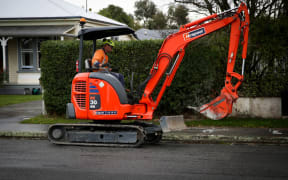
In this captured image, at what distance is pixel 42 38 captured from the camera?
916 inches

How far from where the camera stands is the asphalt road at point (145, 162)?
5527 mm

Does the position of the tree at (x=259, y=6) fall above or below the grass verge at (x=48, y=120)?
above

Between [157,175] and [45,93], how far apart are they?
24.4ft

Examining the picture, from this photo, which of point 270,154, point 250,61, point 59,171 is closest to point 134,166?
point 59,171

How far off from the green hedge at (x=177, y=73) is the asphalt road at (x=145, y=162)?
135 inches

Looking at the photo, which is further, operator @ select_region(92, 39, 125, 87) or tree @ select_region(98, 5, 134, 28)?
tree @ select_region(98, 5, 134, 28)

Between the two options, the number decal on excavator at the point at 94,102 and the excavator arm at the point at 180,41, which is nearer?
the number decal on excavator at the point at 94,102

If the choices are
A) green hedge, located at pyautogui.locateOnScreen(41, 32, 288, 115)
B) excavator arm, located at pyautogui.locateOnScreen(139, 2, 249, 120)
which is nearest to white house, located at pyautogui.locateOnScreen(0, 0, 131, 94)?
green hedge, located at pyautogui.locateOnScreen(41, 32, 288, 115)

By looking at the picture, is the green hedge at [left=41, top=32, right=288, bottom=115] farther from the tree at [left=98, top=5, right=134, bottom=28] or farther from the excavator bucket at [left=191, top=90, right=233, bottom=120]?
the tree at [left=98, top=5, right=134, bottom=28]

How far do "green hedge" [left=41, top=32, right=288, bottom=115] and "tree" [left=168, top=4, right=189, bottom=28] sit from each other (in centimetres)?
191

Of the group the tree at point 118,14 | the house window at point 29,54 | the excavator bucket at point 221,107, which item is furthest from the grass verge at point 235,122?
the tree at point 118,14

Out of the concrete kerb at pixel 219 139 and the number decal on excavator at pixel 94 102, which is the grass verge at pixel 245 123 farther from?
the number decal on excavator at pixel 94 102

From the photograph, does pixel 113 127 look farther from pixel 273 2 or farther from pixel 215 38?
pixel 273 2

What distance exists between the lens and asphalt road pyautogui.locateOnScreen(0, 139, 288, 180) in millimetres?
5527
